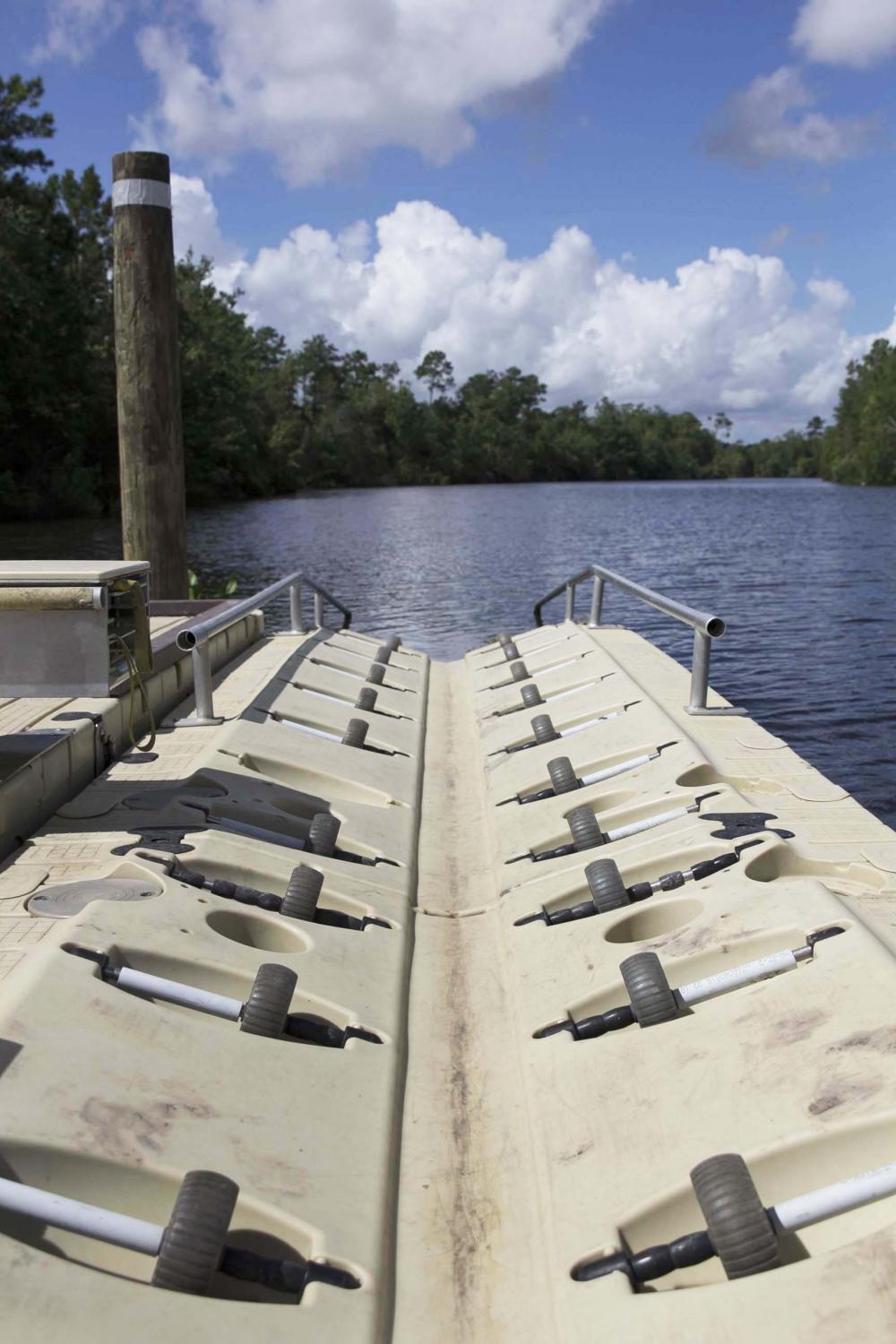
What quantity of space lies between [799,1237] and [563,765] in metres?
3.49

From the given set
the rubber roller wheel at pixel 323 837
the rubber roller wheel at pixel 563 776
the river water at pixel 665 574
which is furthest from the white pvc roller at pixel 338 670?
the river water at pixel 665 574

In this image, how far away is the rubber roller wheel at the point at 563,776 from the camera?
5930 mm

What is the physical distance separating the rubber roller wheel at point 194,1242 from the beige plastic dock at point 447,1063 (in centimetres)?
6

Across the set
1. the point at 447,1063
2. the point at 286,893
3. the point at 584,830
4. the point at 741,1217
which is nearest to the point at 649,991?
the point at 447,1063

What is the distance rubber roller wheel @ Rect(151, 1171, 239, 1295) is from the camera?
2.44 m

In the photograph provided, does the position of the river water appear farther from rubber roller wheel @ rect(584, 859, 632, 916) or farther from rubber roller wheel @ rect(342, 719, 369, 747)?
rubber roller wheel @ rect(584, 859, 632, 916)

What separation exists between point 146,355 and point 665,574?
2200 cm

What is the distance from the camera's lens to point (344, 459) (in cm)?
10050

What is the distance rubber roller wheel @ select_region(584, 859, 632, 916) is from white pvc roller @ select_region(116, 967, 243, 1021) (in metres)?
1.55

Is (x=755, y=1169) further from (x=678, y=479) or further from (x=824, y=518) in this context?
(x=678, y=479)

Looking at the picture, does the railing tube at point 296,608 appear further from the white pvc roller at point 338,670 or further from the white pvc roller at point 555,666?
the white pvc roller at point 555,666

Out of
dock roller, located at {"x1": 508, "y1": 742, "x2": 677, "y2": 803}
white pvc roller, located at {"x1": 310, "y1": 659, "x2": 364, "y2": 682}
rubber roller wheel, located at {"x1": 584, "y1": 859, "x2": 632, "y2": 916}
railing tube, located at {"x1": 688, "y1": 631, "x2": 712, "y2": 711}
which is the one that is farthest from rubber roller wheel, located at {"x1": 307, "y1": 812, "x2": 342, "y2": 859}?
white pvc roller, located at {"x1": 310, "y1": 659, "x2": 364, "y2": 682}

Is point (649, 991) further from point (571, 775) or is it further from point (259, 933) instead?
point (571, 775)

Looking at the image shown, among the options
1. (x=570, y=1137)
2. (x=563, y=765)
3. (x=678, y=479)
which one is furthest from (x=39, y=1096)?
(x=678, y=479)
